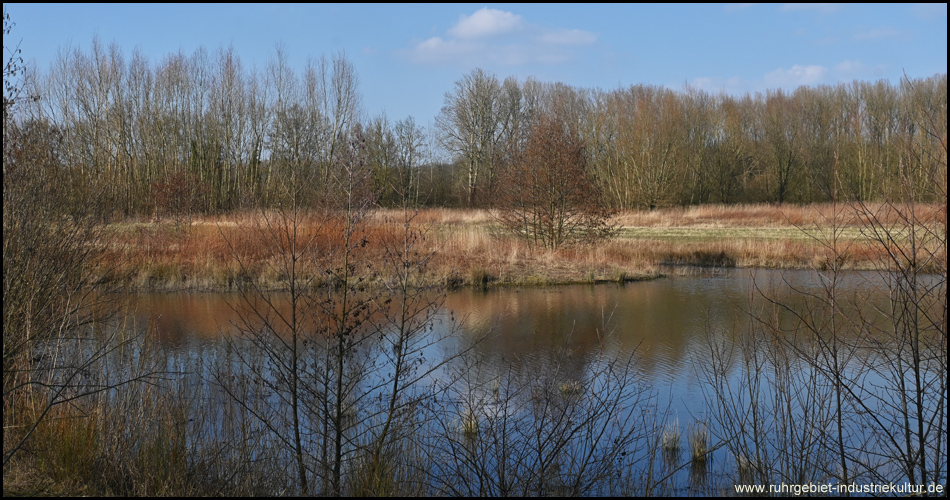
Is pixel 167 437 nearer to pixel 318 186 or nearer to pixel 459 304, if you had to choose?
pixel 318 186

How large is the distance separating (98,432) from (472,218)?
2232cm

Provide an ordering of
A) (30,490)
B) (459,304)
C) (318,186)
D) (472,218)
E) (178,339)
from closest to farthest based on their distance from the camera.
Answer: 1. (30,490)
2. (318,186)
3. (178,339)
4. (459,304)
5. (472,218)

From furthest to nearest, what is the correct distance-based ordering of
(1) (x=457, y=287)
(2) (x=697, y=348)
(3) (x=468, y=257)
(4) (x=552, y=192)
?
(4) (x=552, y=192) < (3) (x=468, y=257) < (1) (x=457, y=287) < (2) (x=697, y=348)

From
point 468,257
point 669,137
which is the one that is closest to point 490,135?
point 669,137

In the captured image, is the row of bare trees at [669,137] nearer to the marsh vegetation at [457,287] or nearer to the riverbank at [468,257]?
the marsh vegetation at [457,287]

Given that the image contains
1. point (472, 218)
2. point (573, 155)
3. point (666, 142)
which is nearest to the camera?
point (573, 155)

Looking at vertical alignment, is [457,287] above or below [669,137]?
below

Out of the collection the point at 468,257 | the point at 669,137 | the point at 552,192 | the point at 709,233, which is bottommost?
the point at 468,257

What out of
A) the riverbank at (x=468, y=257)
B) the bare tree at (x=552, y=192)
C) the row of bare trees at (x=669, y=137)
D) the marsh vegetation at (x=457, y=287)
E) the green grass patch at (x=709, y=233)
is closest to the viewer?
the marsh vegetation at (x=457, y=287)

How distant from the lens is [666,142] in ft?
109

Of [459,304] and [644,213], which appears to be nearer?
[459,304]

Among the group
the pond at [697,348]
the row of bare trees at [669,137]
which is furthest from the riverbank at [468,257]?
the row of bare trees at [669,137]

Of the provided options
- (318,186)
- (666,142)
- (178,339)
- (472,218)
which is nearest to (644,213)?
(666,142)

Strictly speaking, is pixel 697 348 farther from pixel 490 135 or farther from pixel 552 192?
pixel 490 135
